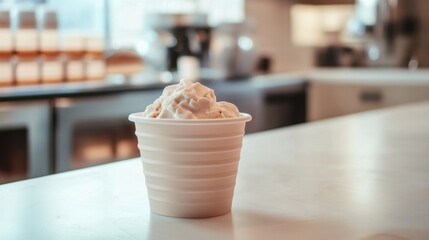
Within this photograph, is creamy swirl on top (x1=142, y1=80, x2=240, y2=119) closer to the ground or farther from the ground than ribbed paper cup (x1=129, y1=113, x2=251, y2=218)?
farther from the ground

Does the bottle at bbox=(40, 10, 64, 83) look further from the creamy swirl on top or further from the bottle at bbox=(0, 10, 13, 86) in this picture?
the creamy swirl on top

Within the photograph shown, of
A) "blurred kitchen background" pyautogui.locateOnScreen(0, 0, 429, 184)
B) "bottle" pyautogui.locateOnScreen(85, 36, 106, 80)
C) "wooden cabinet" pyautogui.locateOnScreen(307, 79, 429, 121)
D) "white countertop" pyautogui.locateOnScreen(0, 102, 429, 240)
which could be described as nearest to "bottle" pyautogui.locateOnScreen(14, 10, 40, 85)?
"blurred kitchen background" pyautogui.locateOnScreen(0, 0, 429, 184)

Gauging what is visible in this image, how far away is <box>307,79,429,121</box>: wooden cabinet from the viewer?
3725 mm

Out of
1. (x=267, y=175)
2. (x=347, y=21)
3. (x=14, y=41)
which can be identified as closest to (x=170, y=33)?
(x=14, y=41)

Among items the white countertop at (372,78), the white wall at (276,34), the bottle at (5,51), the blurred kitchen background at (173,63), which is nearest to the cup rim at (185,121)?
the blurred kitchen background at (173,63)

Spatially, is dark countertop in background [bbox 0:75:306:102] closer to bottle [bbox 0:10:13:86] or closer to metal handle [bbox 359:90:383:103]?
bottle [bbox 0:10:13:86]

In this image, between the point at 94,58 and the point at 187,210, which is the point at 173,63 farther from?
the point at 187,210

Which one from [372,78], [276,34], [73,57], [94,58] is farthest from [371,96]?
[73,57]

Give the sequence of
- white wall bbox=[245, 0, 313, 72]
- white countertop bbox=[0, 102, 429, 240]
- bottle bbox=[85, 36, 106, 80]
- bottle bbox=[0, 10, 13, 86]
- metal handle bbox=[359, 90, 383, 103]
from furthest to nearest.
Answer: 1. white wall bbox=[245, 0, 313, 72]
2. metal handle bbox=[359, 90, 383, 103]
3. bottle bbox=[85, 36, 106, 80]
4. bottle bbox=[0, 10, 13, 86]
5. white countertop bbox=[0, 102, 429, 240]

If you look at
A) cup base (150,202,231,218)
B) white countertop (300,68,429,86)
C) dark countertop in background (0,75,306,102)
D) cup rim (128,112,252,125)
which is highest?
cup rim (128,112,252,125)

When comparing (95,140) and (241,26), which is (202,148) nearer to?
(95,140)

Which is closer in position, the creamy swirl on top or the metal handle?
the creamy swirl on top

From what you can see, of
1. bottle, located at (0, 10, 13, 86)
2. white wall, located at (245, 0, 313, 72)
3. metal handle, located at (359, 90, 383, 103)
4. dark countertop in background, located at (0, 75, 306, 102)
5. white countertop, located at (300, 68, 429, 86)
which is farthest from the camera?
white wall, located at (245, 0, 313, 72)

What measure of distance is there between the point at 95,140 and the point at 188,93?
1702 millimetres
